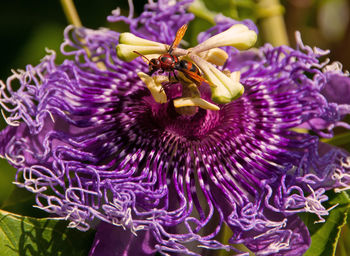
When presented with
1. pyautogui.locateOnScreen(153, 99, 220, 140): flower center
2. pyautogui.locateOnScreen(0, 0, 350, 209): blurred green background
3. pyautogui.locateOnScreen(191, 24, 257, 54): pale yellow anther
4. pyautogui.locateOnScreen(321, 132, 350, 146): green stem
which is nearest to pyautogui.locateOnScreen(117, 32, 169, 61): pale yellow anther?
pyautogui.locateOnScreen(191, 24, 257, 54): pale yellow anther

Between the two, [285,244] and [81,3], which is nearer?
[285,244]

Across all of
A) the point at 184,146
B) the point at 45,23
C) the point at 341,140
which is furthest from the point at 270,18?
the point at 45,23

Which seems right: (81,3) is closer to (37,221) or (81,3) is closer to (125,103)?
(125,103)

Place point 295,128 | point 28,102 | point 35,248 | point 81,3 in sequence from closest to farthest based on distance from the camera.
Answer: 1. point 35,248
2. point 28,102
3. point 295,128
4. point 81,3

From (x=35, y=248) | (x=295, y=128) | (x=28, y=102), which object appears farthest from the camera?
(x=295, y=128)

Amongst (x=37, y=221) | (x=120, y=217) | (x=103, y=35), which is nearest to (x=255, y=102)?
(x=103, y=35)

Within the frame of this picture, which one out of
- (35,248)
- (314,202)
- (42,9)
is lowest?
(35,248)

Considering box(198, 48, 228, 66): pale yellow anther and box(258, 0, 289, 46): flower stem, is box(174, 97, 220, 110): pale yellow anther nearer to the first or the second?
box(198, 48, 228, 66): pale yellow anther

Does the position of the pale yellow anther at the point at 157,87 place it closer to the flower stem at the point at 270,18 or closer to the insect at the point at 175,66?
the insect at the point at 175,66
